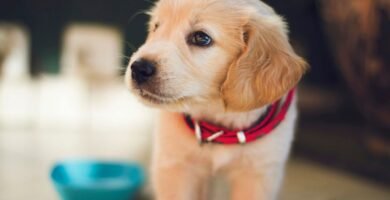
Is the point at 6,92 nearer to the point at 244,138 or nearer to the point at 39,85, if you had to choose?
the point at 39,85

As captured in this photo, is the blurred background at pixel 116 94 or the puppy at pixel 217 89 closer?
the puppy at pixel 217 89

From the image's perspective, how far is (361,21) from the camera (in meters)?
2.03

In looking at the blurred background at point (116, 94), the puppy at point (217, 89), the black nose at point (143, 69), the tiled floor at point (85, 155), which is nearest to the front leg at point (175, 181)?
the puppy at point (217, 89)

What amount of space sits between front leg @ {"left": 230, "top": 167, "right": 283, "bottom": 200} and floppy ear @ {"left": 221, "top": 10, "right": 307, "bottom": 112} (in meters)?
0.20

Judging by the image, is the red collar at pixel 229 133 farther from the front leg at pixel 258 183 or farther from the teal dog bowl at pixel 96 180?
the teal dog bowl at pixel 96 180

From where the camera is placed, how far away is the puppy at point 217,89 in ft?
4.07

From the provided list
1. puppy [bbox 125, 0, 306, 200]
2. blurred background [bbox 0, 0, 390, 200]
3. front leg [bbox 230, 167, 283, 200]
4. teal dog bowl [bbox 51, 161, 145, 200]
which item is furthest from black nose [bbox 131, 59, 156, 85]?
blurred background [bbox 0, 0, 390, 200]

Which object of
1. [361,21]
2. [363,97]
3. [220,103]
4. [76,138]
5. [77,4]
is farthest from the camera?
[77,4]

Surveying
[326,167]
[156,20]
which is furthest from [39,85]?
[156,20]

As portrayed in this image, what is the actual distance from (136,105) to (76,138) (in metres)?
0.44

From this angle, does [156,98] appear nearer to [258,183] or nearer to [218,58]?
[218,58]

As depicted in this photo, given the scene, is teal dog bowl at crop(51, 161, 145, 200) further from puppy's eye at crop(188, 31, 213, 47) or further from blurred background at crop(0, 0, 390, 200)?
puppy's eye at crop(188, 31, 213, 47)

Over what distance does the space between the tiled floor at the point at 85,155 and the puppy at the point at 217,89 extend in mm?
510

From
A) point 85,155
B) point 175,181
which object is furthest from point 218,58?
point 85,155
